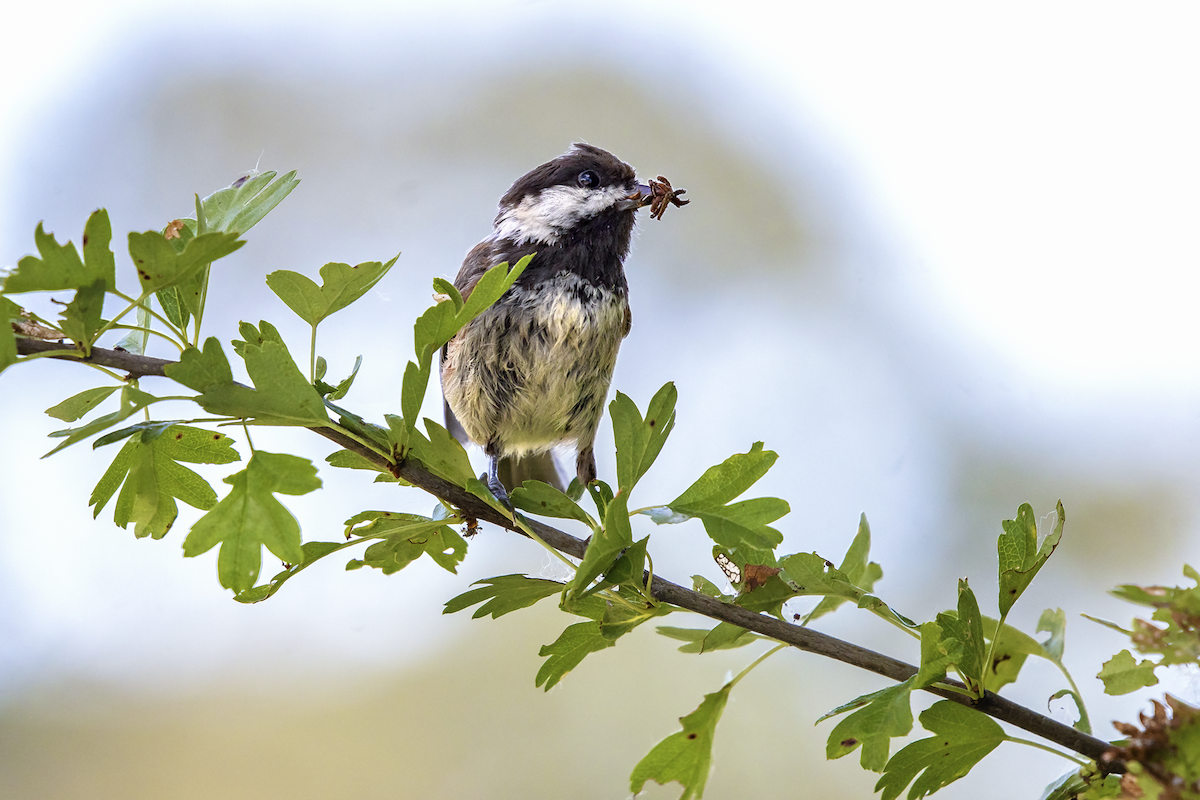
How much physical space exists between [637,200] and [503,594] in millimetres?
1360

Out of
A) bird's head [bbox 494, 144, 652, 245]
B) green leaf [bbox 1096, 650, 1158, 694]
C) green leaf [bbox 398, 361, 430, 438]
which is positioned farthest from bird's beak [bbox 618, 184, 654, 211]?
green leaf [bbox 1096, 650, 1158, 694]

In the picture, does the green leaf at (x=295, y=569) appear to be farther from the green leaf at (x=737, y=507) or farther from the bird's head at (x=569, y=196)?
the bird's head at (x=569, y=196)

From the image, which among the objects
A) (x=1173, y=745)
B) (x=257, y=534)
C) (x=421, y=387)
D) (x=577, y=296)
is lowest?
(x=1173, y=745)

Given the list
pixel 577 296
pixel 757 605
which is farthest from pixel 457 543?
→ pixel 577 296

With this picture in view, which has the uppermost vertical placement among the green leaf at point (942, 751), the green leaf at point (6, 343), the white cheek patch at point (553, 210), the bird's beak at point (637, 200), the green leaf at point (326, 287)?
the white cheek patch at point (553, 210)

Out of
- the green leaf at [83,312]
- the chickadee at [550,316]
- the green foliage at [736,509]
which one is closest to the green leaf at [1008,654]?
the green foliage at [736,509]

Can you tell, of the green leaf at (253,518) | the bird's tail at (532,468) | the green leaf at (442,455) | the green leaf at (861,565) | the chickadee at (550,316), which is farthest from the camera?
the bird's tail at (532,468)

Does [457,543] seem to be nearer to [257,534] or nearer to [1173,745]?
[257,534]

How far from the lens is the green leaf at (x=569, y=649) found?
979 mm

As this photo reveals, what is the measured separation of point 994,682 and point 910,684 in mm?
198

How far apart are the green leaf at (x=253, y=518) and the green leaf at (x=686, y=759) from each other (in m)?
0.43

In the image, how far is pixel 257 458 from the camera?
841 millimetres

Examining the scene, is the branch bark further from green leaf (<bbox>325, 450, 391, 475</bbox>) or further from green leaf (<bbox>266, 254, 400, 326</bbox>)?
green leaf (<bbox>266, 254, 400, 326</bbox>)

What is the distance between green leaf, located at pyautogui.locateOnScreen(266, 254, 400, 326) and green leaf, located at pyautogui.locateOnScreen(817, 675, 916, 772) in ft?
2.07
